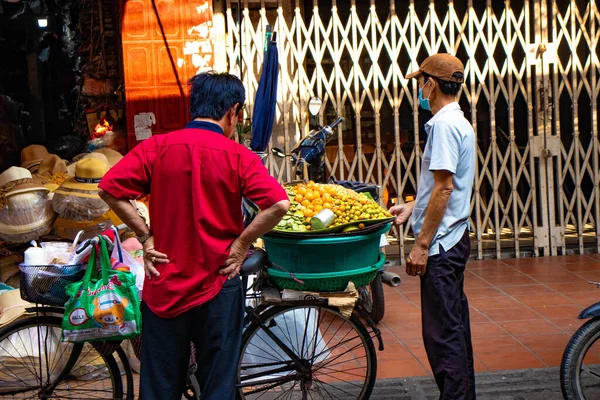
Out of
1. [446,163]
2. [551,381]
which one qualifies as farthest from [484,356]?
[446,163]

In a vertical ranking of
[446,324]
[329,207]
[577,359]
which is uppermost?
[329,207]

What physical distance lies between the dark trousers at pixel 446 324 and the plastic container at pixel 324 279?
1.03 ft

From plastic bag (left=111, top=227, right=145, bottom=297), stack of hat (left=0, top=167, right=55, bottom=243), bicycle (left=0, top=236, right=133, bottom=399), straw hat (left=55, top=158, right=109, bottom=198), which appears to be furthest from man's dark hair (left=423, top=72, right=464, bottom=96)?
stack of hat (left=0, top=167, right=55, bottom=243)

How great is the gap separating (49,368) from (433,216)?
217 centimetres

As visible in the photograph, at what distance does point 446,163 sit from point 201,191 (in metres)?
1.31

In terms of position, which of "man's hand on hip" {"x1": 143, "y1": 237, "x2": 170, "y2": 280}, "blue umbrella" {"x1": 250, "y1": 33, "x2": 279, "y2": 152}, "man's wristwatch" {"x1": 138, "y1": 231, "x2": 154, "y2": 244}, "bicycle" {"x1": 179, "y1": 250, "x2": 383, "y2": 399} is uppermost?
"blue umbrella" {"x1": 250, "y1": 33, "x2": 279, "y2": 152}

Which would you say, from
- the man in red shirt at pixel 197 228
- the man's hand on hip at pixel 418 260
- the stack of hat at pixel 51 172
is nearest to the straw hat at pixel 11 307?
the stack of hat at pixel 51 172

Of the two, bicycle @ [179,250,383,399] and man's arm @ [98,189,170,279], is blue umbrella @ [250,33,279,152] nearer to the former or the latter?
bicycle @ [179,250,383,399]

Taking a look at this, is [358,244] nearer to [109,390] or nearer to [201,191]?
[201,191]

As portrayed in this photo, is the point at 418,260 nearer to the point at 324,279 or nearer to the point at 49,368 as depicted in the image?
the point at 324,279

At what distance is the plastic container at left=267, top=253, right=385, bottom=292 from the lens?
13.3 feet

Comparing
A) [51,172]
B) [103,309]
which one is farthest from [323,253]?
[51,172]

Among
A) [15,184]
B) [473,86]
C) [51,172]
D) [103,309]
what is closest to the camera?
[103,309]

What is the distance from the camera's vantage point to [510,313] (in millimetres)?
6395
